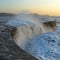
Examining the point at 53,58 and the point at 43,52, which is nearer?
the point at 53,58

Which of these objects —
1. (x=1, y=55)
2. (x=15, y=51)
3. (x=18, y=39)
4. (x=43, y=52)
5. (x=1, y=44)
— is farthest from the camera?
(x=18, y=39)

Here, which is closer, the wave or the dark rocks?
the dark rocks

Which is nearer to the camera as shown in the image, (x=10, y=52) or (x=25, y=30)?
(x=10, y=52)

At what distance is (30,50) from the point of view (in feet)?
30.7

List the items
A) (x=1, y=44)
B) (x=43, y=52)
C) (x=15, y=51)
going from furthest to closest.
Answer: (x=43, y=52) < (x=1, y=44) < (x=15, y=51)

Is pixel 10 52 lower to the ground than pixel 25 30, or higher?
lower

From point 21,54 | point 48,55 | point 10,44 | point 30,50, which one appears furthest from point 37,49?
point 21,54

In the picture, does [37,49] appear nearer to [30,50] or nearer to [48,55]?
[30,50]

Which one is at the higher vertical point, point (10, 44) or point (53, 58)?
point (10, 44)

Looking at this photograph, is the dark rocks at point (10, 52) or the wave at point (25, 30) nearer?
the dark rocks at point (10, 52)

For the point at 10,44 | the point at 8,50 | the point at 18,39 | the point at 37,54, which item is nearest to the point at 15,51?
the point at 8,50

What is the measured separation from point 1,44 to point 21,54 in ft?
4.10

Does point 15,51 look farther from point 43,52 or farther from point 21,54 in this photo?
point 43,52

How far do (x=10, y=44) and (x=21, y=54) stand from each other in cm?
115
